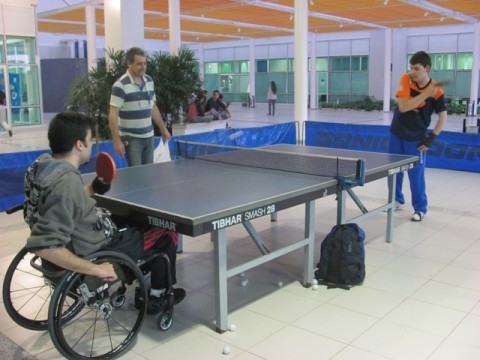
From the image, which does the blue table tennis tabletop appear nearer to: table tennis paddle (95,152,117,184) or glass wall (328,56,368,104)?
table tennis paddle (95,152,117,184)

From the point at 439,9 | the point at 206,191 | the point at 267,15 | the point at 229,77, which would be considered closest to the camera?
the point at 206,191

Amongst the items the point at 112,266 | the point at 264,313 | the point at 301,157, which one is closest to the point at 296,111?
the point at 301,157

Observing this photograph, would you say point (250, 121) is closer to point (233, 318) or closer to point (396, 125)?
point (396, 125)

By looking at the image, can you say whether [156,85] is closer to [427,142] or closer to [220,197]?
[427,142]

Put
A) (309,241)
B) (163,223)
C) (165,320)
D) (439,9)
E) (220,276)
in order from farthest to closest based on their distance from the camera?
(439,9), (309,241), (165,320), (220,276), (163,223)

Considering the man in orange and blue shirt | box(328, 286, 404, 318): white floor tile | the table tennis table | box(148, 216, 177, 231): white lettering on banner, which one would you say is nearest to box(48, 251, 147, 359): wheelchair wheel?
box(148, 216, 177, 231): white lettering on banner

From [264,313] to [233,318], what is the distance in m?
0.23

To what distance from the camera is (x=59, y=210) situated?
8.26 feet

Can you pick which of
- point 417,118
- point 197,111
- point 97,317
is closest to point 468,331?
point 97,317

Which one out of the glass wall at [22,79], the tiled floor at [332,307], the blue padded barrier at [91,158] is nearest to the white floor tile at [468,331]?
the tiled floor at [332,307]

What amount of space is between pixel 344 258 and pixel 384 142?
6.16 meters

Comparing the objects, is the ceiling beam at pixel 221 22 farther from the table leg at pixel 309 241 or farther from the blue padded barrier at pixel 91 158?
the table leg at pixel 309 241

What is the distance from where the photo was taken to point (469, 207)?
6.46 m

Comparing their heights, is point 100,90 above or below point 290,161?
above
